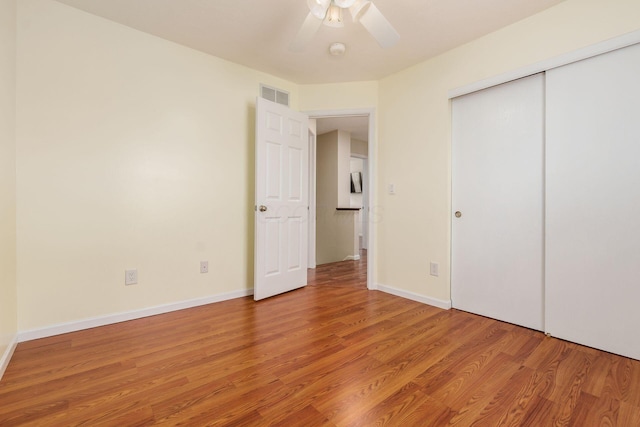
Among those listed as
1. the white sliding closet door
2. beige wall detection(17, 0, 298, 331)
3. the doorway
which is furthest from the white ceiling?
the white sliding closet door

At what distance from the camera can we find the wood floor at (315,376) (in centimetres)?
124

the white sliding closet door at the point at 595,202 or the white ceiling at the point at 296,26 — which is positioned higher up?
the white ceiling at the point at 296,26

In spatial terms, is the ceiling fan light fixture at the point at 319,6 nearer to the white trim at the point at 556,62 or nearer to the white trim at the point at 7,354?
the white trim at the point at 556,62

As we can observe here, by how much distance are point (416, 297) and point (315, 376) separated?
1.62 metres

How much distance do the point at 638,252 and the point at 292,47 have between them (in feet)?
8.25

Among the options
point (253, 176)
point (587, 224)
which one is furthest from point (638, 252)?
point (253, 176)

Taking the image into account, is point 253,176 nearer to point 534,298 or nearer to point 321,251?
point 321,251

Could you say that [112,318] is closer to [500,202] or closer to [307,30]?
[307,30]

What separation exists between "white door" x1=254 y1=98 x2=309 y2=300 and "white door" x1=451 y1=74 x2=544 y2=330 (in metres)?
1.56

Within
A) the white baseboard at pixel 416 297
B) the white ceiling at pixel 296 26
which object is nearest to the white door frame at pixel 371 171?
the white baseboard at pixel 416 297

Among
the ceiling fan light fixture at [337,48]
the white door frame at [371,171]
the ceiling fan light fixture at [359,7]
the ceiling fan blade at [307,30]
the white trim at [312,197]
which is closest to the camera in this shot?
the ceiling fan light fixture at [359,7]

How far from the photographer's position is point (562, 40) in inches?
76.3

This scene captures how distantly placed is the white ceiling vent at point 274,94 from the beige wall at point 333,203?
1.75 m

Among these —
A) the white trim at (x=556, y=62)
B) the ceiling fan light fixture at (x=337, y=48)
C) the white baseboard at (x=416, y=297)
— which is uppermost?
the ceiling fan light fixture at (x=337, y=48)
